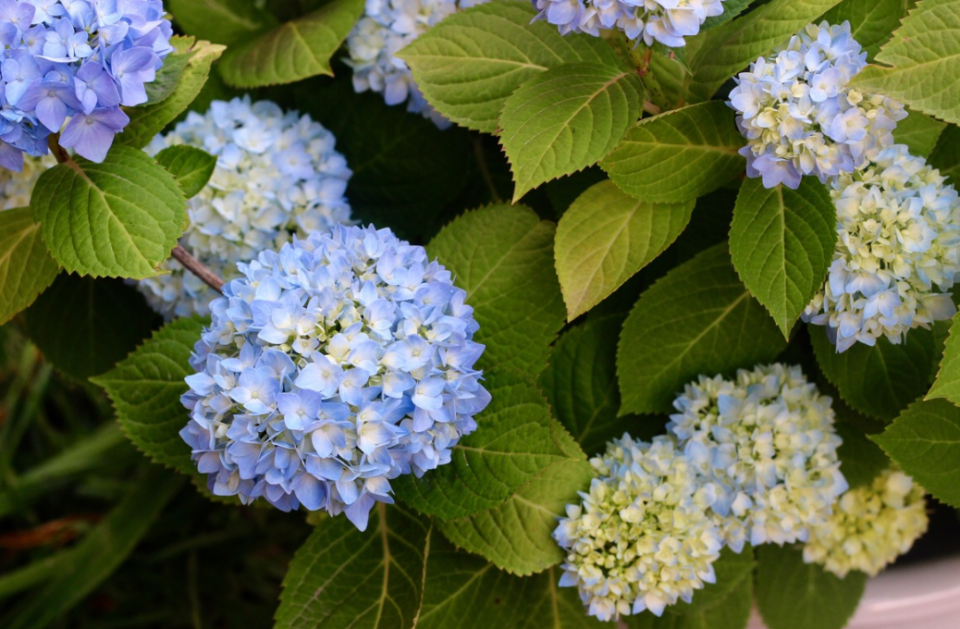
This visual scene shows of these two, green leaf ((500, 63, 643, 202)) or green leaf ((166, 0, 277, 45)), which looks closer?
green leaf ((500, 63, 643, 202))

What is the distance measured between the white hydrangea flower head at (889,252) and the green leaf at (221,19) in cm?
72

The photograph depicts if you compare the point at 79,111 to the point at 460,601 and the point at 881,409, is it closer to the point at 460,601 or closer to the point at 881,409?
the point at 460,601

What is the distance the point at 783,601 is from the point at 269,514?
837 millimetres

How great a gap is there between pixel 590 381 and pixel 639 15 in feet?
1.31

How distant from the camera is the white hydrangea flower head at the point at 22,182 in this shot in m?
0.91

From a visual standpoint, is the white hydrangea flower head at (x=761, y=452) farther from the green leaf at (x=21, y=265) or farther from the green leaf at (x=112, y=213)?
the green leaf at (x=21, y=265)

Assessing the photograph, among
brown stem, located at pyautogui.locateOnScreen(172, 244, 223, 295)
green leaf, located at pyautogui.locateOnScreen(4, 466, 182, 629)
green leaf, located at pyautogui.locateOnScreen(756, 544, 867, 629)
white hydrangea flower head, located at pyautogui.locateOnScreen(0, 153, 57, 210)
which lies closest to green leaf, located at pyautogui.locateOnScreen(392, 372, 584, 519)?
brown stem, located at pyautogui.locateOnScreen(172, 244, 223, 295)

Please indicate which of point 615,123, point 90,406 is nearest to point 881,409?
point 615,123

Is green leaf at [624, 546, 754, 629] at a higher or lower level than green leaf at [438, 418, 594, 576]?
lower

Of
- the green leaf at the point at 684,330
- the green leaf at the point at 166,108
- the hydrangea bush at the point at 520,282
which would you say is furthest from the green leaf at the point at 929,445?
the green leaf at the point at 166,108

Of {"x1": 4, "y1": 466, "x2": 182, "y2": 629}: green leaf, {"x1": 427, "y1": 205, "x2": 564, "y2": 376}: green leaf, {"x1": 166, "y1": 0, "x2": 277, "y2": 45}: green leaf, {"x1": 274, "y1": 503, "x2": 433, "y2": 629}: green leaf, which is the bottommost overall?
{"x1": 4, "y1": 466, "x2": 182, "y2": 629}: green leaf

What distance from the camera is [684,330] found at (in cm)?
90

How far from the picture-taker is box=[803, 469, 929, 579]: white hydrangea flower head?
967 mm

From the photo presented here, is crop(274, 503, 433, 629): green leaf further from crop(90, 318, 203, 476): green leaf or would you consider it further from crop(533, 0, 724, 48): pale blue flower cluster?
crop(533, 0, 724, 48): pale blue flower cluster
